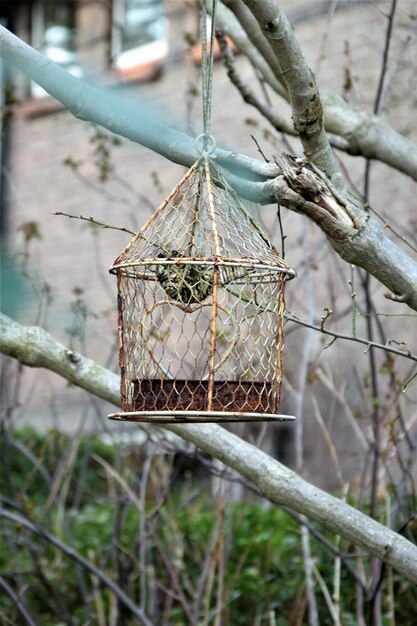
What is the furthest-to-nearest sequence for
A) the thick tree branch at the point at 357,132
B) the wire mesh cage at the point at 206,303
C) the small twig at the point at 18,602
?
the small twig at the point at 18,602
the thick tree branch at the point at 357,132
the wire mesh cage at the point at 206,303

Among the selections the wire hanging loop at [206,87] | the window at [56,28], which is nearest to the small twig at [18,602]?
the wire hanging loop at [206,87]

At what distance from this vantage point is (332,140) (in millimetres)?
3719

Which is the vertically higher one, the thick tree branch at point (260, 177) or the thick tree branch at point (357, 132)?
the thick tree branch at point (357, 132)

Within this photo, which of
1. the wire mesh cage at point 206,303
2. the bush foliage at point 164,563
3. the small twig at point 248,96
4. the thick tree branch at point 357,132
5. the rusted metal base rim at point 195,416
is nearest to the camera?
the rusted metal base rim at point 195,416

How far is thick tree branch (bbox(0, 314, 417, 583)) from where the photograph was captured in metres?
2.87

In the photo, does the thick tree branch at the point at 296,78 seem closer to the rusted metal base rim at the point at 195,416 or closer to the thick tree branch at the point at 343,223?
the thick tree branch at the point at 343,223

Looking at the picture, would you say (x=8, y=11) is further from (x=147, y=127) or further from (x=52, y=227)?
(x=147, y=127)

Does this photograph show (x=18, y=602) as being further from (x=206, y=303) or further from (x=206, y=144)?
(x=206, y=144)

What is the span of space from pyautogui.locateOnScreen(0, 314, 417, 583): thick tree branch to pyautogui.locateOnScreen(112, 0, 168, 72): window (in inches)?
275

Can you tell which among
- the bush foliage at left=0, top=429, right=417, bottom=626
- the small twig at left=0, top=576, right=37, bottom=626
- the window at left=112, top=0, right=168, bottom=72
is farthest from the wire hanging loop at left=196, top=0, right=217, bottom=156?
the window at left=112, top=0, right=168, bottom=72

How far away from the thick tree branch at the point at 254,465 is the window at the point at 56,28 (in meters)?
7.76

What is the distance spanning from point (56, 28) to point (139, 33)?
1.27m

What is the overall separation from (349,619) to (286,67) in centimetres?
284

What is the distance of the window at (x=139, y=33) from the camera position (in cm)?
984
